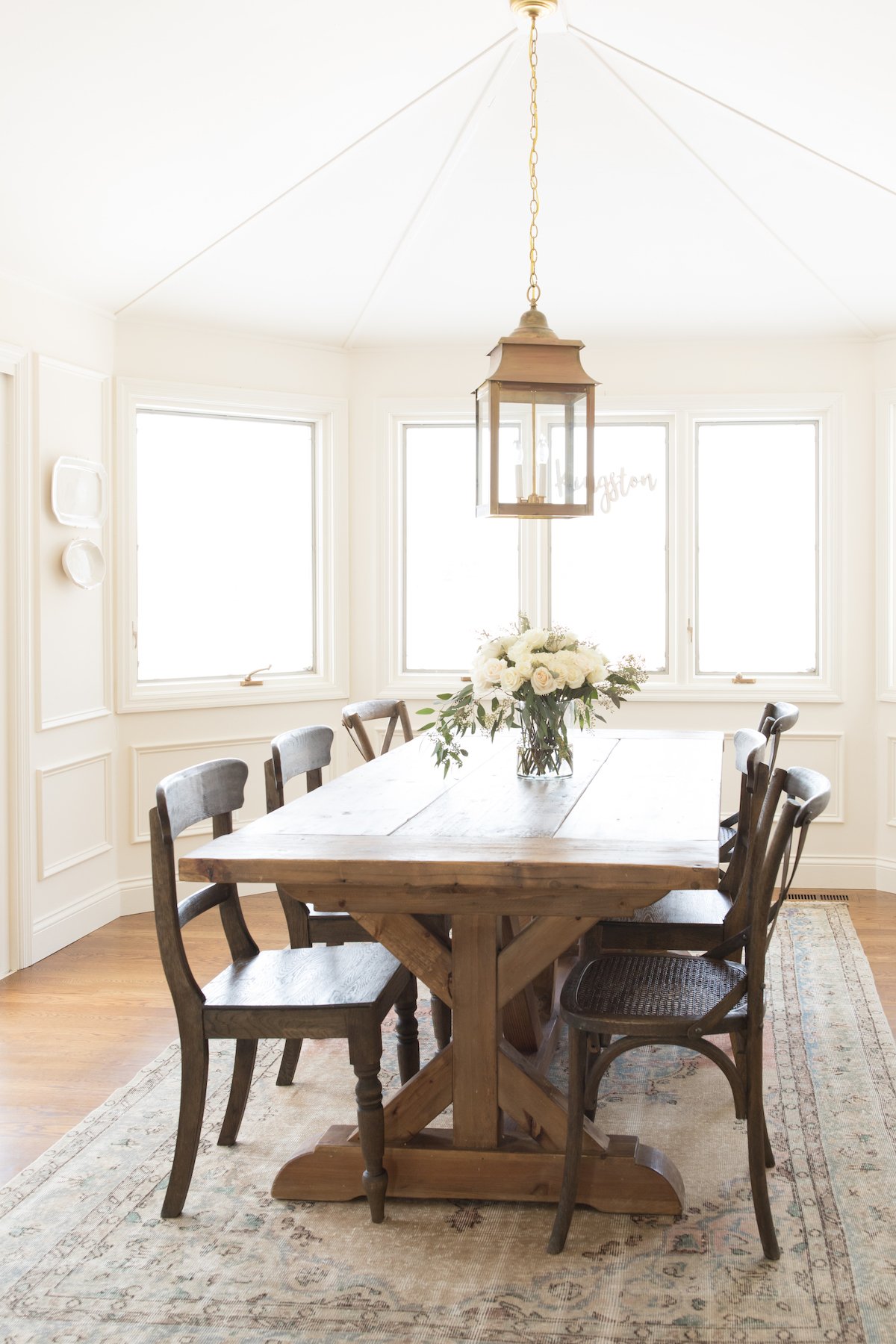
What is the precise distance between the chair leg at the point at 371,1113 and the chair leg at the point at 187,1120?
318 mm

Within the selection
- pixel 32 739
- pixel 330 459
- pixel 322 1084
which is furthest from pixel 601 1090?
pixel 330 459

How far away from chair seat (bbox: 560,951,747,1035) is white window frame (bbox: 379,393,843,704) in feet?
9.89

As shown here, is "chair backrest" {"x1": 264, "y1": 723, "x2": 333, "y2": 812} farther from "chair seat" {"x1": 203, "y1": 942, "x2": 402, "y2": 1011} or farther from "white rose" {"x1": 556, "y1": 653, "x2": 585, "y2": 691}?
"white rose" {"x1": 556, "y1": 653, "x2": 585, "y2": 691}

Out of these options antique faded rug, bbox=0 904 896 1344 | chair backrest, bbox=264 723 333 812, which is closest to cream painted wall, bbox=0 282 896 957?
chair backrest, bbox=264 723 333 812

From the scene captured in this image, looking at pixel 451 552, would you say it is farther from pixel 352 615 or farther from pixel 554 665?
pixel 554 665

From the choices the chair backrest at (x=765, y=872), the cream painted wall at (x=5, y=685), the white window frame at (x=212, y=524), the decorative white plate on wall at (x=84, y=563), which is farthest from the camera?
the white window frame at (x=212, y=524)

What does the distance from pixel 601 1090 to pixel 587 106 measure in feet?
9.85

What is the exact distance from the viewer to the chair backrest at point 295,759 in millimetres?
3225

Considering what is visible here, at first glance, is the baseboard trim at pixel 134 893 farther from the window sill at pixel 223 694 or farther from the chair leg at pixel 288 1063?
the chair leg at pixel 288 1063

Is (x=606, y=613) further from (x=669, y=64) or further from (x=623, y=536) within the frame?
(x=669, y=64)

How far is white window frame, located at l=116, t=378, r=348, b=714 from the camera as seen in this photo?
514cm

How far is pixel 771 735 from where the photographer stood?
11.7 feet

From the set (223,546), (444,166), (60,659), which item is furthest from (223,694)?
(444,166)

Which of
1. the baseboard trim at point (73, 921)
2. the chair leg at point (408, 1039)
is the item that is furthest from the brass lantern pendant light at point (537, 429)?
the baseboard trim at point (73, 921)
